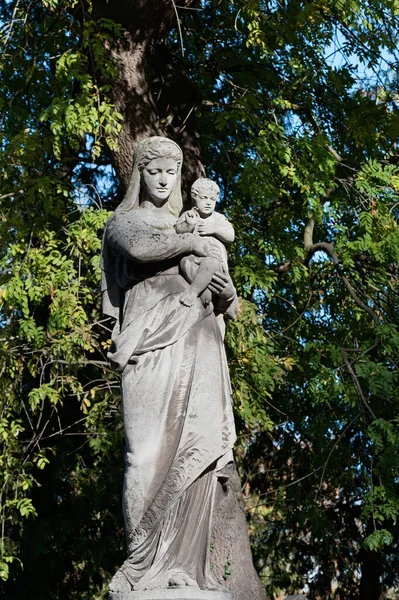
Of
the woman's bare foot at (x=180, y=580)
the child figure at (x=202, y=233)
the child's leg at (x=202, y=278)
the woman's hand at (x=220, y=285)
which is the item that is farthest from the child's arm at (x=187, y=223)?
the woman's bare foot at (x=180, y=580)

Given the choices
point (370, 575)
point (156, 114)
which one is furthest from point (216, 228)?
point (370, 575)

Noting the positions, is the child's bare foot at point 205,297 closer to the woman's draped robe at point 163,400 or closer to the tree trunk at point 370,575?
the woman's draped robe at point 163,400

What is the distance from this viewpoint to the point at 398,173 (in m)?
13.7

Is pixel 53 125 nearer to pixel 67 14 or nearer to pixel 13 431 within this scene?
pixel 67 14

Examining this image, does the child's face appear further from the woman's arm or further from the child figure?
the woman's arm

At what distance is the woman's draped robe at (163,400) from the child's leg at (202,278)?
51 millimetres

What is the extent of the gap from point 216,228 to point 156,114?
21.7 ft

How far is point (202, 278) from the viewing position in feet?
21.3

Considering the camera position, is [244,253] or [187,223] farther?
[244,253]

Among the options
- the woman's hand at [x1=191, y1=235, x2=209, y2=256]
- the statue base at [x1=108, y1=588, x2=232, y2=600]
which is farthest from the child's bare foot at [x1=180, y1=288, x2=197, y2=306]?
the statue base at [x1=108, y1=588, x2=232, y2=600]

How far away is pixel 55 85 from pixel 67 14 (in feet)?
2.92

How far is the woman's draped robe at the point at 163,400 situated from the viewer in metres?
6.03

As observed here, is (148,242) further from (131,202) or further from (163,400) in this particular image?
(163,400)

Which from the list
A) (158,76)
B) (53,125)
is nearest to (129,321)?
(53,125)
